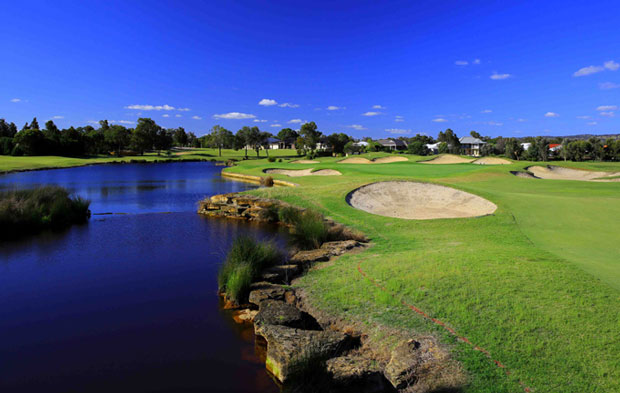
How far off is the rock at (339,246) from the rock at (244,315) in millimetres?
3500

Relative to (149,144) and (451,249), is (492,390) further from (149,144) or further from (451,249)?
(149,144)

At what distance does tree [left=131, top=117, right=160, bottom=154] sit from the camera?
9262 cm

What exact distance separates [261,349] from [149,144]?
99.3m

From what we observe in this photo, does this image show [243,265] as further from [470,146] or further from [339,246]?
[470,146]

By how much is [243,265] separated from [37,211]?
44.1 ft

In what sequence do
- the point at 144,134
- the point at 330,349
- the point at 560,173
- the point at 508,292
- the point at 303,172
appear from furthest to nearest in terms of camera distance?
the point at 144,134 < the point at 303,172 < the point at 560,173 < the point at 508,292 < the point at 330,349

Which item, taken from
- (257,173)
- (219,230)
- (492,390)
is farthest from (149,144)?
(492,390)

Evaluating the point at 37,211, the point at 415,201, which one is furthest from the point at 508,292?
the point at 37,211

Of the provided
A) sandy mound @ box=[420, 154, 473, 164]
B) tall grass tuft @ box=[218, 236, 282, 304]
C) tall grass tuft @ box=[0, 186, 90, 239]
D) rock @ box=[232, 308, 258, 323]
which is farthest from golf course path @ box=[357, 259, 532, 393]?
sandy mound @ box=[420, 154, 473, 164]

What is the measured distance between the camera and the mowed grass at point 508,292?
455 centimetres

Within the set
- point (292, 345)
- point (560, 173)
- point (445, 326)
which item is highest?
point (560, 173)

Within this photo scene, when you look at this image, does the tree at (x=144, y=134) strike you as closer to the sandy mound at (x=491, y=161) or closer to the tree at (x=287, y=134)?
the tree at (x=287, y=134)

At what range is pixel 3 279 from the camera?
10359 mm

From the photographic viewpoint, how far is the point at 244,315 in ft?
26.7
